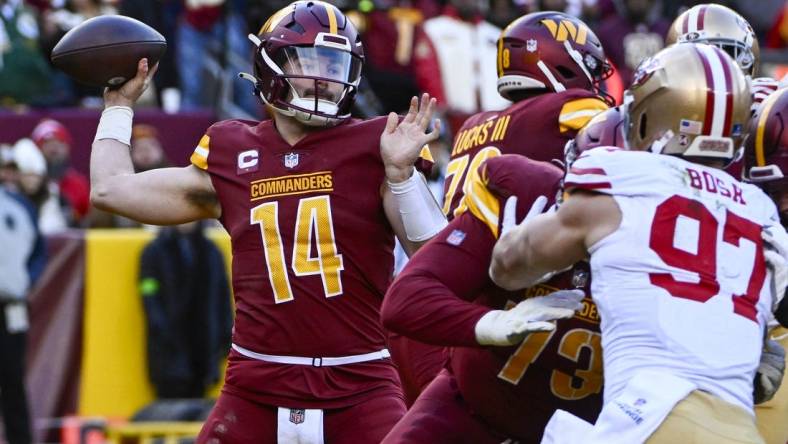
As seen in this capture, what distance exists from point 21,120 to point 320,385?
7.53 m

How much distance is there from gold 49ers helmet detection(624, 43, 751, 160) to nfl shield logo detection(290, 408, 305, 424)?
4.77ft

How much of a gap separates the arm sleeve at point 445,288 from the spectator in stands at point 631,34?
881 centimetres

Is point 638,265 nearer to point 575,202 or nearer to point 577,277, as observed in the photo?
point 575,202

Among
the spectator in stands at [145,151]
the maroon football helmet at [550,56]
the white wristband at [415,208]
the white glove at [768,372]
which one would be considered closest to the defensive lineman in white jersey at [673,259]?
the white glove at [768,372]

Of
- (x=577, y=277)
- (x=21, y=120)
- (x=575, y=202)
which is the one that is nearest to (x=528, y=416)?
(x=577, y=277)

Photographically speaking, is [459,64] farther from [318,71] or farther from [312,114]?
[312,114]

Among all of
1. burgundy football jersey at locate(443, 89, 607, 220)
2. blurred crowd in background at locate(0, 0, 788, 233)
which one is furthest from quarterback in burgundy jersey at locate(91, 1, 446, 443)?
blurred crowd in background at locate(0, 0, 788, 233)

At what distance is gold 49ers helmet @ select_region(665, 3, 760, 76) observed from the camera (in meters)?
5.86

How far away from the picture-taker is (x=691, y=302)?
3.66m

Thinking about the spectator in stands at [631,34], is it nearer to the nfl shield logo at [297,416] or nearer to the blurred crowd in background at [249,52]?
the blurred crowd in background at [249,52]

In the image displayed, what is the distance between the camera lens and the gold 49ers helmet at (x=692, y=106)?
3.82 metres

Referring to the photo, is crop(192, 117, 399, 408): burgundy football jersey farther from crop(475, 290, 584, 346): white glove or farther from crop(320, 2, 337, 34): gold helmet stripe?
crop(475, 290, 584, 346): white glove

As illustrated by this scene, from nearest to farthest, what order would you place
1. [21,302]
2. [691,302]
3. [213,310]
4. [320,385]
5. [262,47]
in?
[691,302] → [320,385] → [262,47] → [21,302] → [213,310]

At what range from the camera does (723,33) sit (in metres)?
5.90
